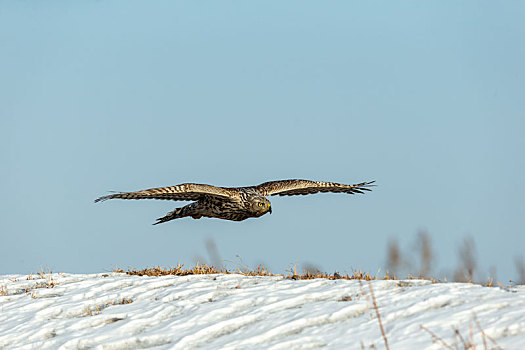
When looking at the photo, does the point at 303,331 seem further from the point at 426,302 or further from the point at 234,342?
the point at 426,302

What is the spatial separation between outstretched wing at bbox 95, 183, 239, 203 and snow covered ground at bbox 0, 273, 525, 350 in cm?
270

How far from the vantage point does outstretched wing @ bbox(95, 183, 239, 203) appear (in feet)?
39.1

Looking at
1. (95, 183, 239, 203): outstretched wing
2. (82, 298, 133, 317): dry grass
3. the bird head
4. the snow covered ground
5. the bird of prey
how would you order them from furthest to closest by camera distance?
the bird head < the bird of prey < (95, 183, 239, 203): outstretched wing < (82, 298, 133, 317): dry grass < the snow covered ground

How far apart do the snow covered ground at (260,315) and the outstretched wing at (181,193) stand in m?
2.70

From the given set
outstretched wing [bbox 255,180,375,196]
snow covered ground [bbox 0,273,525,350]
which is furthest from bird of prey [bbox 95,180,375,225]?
snow covered ground [bbox 0,273,525,350]

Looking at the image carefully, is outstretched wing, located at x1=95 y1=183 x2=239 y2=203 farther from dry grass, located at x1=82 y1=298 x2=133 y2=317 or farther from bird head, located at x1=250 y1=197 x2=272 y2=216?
dry grass, located at x1=82 y1=298 x2=133 y2=317

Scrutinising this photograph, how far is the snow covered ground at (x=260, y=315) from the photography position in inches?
233

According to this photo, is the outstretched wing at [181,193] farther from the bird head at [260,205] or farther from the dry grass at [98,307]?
the dry grass at [98,307]

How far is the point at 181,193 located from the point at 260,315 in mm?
6782

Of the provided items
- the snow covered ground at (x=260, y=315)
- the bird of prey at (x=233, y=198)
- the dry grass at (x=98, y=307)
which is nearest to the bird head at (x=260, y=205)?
the bird of prey at (x=233, y=198)

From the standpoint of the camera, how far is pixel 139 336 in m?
6.90

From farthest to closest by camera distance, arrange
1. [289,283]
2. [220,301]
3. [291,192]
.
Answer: [291,192] → [289,283] → [220,301]

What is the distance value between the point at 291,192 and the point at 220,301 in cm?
868

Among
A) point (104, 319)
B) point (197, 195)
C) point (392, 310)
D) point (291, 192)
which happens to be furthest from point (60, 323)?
point (291, 192)
